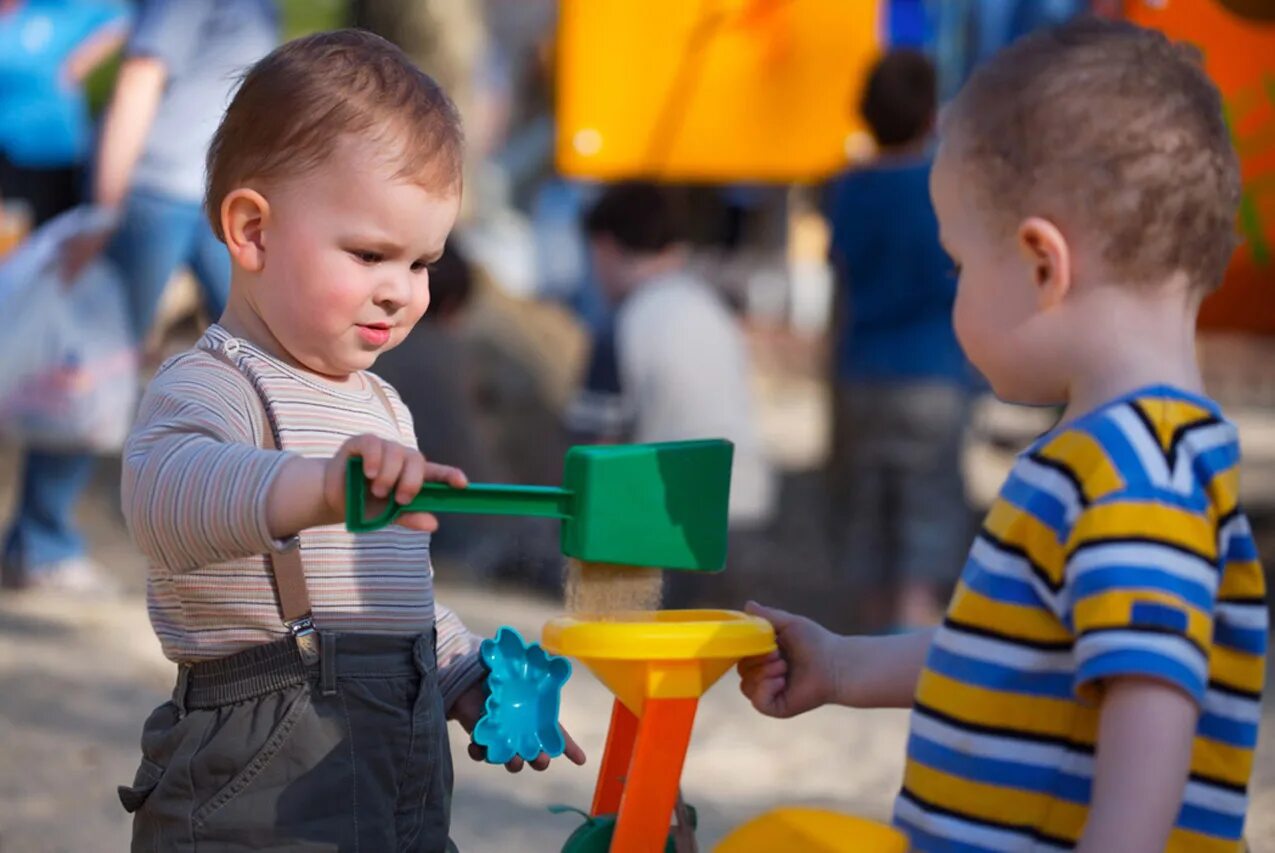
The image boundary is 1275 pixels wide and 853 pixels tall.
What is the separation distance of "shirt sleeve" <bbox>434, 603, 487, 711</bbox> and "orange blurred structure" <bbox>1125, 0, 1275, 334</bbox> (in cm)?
315

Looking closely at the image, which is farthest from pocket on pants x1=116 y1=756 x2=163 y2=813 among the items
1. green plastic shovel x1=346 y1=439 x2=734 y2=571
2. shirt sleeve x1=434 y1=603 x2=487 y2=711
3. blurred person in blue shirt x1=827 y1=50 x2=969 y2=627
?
blurred person in blue shirt x1=827 y1=50 x2=969 y2=627

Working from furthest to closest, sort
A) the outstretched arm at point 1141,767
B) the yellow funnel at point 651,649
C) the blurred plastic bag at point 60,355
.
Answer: the blurred plastic bag at point 60,355
the yellow funnel at point 651,649
the outstretched arm at point 1141,767

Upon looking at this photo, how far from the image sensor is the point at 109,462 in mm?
7074

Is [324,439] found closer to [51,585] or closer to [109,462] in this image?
[51,585]

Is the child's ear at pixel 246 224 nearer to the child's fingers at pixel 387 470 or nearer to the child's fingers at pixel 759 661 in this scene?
the child's fingers at pixel 387 470

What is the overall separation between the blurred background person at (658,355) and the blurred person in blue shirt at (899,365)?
0.32 m

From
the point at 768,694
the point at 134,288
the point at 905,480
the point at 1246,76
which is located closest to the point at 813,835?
the point at 768,694

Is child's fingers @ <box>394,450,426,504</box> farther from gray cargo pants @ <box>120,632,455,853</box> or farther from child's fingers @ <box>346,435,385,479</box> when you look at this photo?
gray cargo pants @ <box>120,632,455,853</box>

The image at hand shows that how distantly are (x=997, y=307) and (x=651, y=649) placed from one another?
1.39 feet

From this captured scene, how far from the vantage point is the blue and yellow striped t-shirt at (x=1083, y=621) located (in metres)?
1.27

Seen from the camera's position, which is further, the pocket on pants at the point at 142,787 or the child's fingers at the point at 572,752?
the child's fingers at the point at 572,752

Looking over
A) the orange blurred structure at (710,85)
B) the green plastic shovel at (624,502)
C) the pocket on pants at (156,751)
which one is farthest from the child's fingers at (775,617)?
the orange blurred structure at (710,85)

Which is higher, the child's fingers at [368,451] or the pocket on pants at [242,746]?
the child's fingers at [368,451]

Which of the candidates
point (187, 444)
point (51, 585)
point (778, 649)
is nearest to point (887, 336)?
point (51, 585)
